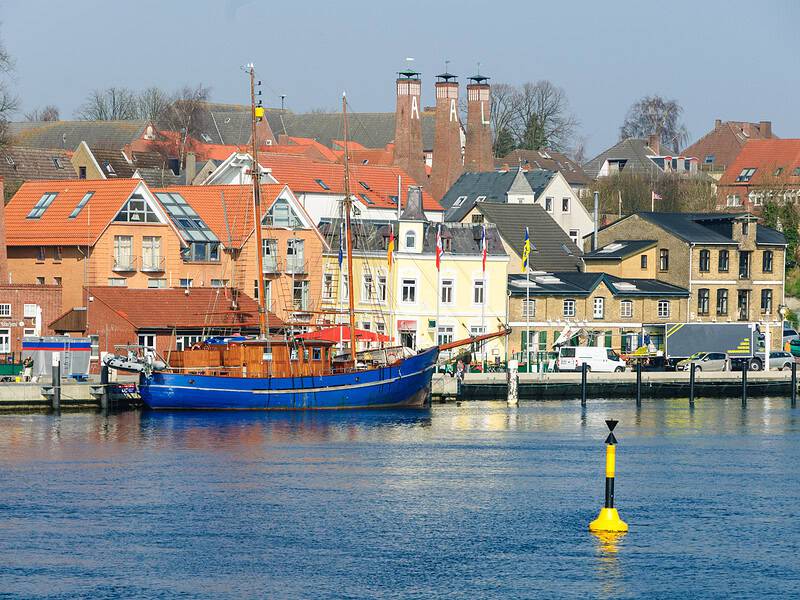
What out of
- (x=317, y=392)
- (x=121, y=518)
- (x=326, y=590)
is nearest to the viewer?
(x=326, y=590)

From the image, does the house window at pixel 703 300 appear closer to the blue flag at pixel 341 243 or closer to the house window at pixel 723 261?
the house window at pixel 723 261

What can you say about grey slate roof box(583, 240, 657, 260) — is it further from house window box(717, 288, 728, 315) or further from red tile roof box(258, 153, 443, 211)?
red tile roof box(258, 153, 443, 211)

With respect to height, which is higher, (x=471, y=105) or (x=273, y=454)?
(x=471, y=105)

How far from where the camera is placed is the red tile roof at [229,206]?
94.7m

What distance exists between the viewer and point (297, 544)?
41.0 m

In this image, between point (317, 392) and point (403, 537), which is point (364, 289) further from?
point (403, 537)

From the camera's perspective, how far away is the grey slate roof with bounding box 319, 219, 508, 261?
94.3 meters

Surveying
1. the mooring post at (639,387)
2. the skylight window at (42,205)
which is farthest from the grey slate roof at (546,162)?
the mooring post at (639,387)

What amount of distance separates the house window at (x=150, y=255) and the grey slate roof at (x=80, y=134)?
77.2 m

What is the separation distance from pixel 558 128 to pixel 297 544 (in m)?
155

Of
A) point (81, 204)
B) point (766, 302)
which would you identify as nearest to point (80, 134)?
point (81, 204)

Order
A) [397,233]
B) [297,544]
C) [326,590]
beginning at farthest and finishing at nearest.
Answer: [397,233] < [297,544] < [326,590]

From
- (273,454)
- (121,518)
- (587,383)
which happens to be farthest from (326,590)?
(587,383)

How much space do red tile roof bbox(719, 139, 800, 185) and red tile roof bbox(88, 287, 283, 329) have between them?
250ft
